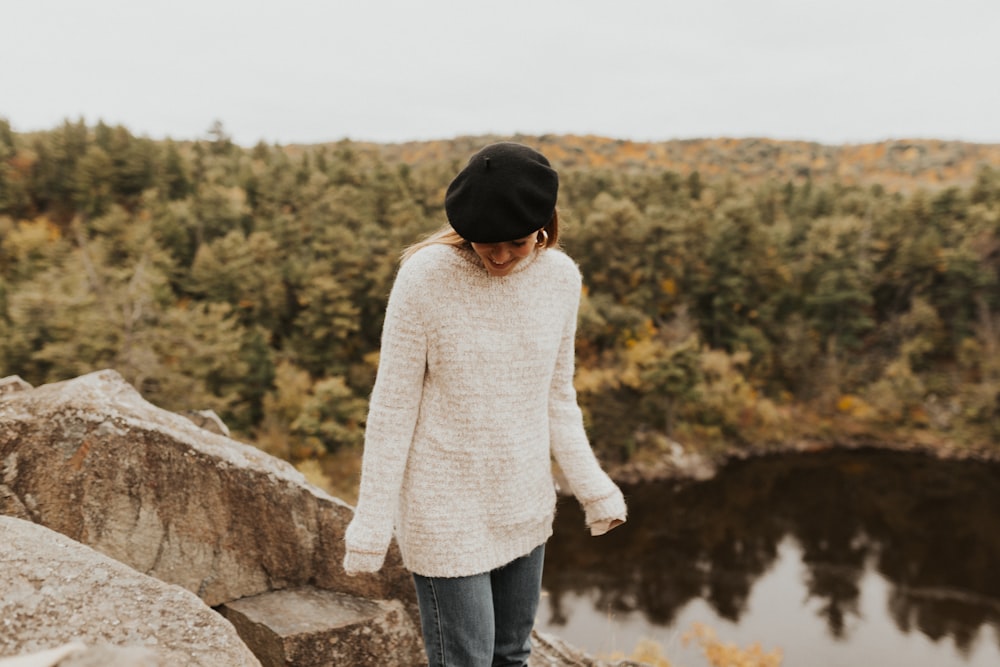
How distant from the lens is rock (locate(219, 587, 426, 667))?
2.56 m

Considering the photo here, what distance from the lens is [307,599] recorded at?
2787mm

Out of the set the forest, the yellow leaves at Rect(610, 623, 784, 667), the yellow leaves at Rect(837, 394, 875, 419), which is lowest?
the yellow leaves at Rect(610, 623, 784, 667)

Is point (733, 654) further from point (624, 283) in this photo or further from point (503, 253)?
point (624, 283)

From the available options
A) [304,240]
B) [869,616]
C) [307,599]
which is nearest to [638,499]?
[869,616]

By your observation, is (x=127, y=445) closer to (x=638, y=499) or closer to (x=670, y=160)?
(x=638, y=499)

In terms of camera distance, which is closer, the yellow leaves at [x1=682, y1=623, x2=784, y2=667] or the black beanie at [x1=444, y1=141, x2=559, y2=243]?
the black beanie at [x1=444, y1=141, x2=559, y2=243]

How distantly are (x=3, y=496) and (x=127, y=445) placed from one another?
43cm

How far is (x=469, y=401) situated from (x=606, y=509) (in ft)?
1.65

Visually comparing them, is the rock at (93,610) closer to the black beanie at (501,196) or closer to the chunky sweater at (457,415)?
the chunky sweater at (457,415)

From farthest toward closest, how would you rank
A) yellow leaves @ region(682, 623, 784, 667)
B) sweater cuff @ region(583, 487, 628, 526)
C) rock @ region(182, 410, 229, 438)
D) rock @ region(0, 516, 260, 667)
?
yellow leaves @ region(682, 623, 784, 667) < rock @ region(182, 410, 229, 438) < sweater cuff @ region(583, 487, 628, 526) < rock @ region(0, 516, 260, 667)

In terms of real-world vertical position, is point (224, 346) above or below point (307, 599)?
below

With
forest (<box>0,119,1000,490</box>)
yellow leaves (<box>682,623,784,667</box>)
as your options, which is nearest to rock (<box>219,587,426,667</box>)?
yellow leaves (<box>682,623,784,667</box>)

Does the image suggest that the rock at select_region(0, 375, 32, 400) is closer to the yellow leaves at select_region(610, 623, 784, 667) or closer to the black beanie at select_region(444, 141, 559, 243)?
the black beanie at select_region(444, 141, 559, 243)

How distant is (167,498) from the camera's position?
2600mm
